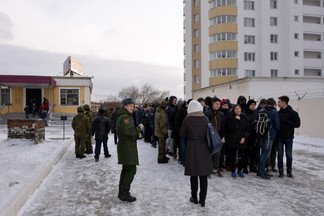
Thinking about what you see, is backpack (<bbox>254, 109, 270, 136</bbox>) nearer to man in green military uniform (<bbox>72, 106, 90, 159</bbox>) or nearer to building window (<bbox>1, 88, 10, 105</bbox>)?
man in green military uniform (<bbox>72, 106, 90, 159</bbox>)

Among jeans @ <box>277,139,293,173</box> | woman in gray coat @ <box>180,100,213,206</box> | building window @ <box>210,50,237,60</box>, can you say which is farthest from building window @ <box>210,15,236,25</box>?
woman in gray coat @ <box>180,100,213,206</box>

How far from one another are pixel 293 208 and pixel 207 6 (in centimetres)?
4426

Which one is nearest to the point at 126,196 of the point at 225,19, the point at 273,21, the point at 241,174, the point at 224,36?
the point at 241,174

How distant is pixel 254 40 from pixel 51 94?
2823 centimetres

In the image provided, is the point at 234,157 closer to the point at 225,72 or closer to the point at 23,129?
the point at 23,129

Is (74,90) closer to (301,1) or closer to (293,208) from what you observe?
(293,208)

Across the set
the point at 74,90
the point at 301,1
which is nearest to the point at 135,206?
the point at 74,90

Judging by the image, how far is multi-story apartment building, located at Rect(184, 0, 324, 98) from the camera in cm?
4388

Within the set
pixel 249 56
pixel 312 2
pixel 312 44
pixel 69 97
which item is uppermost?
pixel 312 2

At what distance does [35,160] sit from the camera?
8977 mm

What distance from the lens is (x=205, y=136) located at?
18.4ft

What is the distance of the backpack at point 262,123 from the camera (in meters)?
7.76

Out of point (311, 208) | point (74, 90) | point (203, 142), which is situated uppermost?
point (74, 90)

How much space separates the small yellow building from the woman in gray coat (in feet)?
89.5
